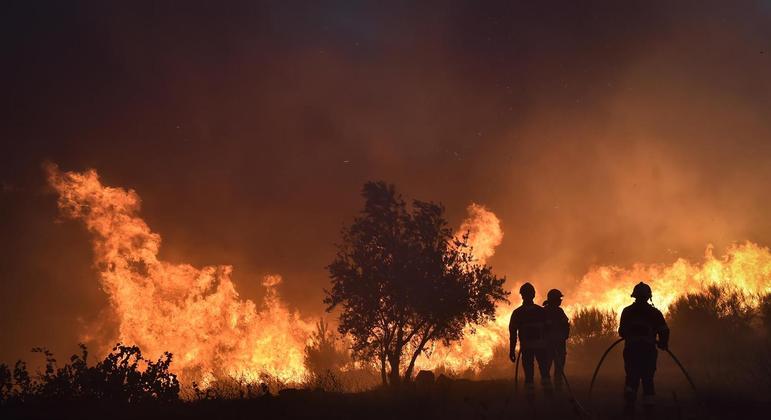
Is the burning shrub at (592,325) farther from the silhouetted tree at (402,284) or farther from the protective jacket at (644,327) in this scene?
the protective jacket at (644,327)

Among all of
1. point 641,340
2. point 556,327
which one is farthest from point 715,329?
point 641,340

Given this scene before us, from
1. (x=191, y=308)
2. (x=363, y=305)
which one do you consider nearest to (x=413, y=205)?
(x=363, y=305)

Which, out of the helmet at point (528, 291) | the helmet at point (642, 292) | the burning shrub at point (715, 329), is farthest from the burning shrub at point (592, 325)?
the helmet at point (642, 292)

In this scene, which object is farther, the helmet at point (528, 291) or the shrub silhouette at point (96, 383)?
the shrub silhouette at point (96, 383)

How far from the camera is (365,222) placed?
2742cm

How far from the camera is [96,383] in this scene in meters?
17.3

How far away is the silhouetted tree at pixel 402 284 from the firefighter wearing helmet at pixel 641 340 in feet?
42.4

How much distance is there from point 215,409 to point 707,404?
1353 cm

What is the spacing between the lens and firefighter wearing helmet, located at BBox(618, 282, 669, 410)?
13016 millimetres

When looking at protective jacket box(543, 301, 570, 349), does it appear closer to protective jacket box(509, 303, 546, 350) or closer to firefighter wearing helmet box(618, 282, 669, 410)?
protective jacket box(509, 303, 546, 350)

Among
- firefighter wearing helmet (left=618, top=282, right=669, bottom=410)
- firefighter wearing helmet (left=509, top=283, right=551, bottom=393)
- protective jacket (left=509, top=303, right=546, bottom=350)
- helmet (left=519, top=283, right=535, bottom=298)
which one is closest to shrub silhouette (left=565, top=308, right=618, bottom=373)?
firefighter wearing helmet (left=509, top=283, right=551, bottom=393)

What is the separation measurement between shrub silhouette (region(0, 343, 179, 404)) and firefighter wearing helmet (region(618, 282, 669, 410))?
44.3ft

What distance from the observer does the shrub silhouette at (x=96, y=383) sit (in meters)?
16.6

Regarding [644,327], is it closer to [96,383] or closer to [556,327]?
[556,327]
